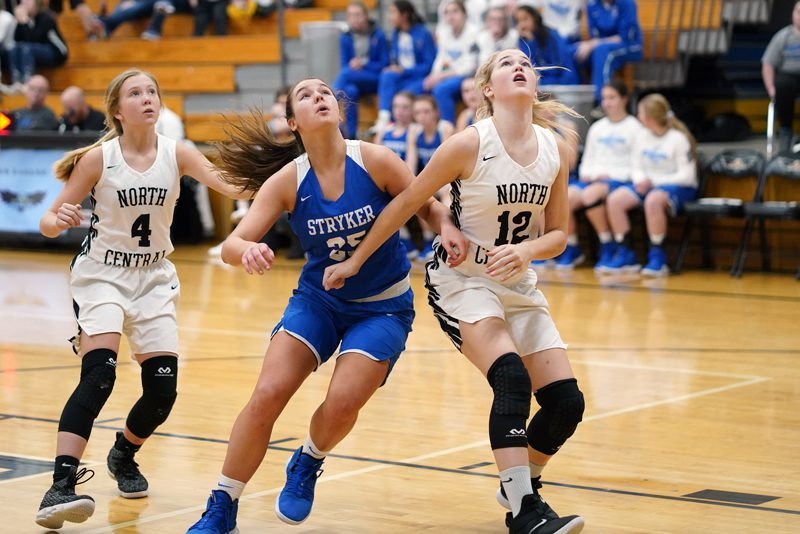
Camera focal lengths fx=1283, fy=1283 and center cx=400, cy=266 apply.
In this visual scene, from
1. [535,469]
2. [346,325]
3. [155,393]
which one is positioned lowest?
[535,469]

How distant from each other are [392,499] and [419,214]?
42.6 inches

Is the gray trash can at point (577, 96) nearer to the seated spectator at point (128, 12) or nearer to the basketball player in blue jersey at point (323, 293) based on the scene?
the seated spectator at point (128, 12)

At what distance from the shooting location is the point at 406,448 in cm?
566

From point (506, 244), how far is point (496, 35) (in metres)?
9.01

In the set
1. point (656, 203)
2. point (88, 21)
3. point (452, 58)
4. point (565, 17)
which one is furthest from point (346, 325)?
point (88, 21)

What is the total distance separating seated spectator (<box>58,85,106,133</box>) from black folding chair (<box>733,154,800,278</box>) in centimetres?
702

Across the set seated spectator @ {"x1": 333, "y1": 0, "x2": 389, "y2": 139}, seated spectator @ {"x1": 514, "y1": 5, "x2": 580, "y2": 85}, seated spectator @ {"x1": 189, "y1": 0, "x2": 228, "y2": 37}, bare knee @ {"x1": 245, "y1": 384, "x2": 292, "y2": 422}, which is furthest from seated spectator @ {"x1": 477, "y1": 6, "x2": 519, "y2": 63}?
bare knee @ {"x1": 245, "y1": 384, "x2": 292, "y2": 422}

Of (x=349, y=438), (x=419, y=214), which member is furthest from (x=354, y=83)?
(x=419, y=214)

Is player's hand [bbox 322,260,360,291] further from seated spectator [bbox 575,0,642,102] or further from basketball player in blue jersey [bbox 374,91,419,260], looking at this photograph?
seated spectator [bbox 575,0,642,102]

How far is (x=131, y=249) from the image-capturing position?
16.2ft

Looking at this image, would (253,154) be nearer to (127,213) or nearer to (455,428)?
(127,213)

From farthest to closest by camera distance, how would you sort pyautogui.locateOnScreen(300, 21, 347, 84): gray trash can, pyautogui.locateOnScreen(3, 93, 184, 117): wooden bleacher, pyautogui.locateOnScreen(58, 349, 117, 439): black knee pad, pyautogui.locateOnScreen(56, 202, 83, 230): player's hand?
1. pyautogui.locateOnScreen(3, 93, 184, 117): wooden bleacher
2. pyautogui.locateOnScreen(300, 21, 347, 84): gray trash can
3. pyautogui.locateOnScreen(56, 202, 83, 230): player's hand
4. pyautogui.locateOnScreen(58, 349, 117, 439): black knee pad

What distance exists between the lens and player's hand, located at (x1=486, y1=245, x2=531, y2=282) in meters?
4.28

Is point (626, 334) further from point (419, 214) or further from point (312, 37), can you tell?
point (312, 37)
